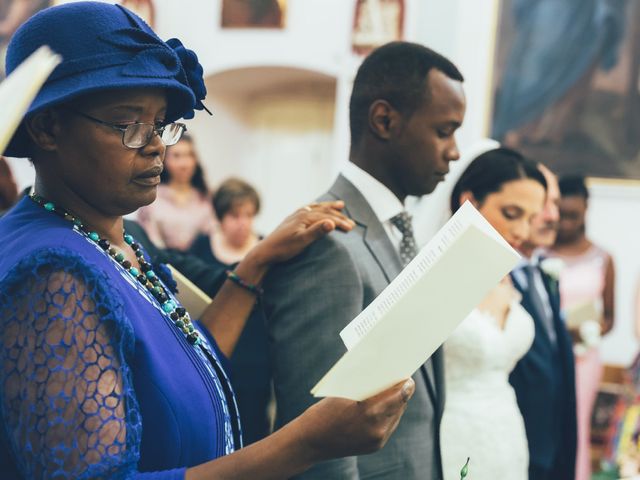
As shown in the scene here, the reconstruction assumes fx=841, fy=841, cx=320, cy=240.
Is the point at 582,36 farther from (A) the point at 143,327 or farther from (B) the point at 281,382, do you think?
(A) the point at 143,327

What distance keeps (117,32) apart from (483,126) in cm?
806

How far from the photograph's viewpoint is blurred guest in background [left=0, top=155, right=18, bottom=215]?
3.06m

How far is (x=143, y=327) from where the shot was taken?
1392 millimetres

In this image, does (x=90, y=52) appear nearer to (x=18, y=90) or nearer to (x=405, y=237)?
(x=18, y=90)

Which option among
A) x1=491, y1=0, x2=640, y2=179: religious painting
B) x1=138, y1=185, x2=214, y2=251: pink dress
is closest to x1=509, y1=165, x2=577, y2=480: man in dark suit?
x1=138, y1=185, x2=214, y2=251: pink dress

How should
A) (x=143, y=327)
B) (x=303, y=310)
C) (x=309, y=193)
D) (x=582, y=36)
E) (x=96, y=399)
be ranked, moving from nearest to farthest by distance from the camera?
(x=96, y=399) → (x=143, y=327) → (x=303, y=310) → (x=582, y=36) → (x=309, y=193)

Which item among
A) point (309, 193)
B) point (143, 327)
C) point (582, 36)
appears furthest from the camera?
point (309, 193)

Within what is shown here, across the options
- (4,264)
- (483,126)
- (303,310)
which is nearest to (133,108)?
(4,264)

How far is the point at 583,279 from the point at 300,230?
4.99 m

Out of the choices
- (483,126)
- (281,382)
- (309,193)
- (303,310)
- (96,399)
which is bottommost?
(309,193)

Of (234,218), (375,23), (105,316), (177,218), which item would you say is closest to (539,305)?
(105,316)

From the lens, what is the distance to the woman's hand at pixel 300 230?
2.00 meters

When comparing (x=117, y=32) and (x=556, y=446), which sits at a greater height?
(x=117, y=32)

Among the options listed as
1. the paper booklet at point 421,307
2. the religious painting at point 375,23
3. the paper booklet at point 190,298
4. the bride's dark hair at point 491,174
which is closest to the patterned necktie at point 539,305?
the bride's dark hair at point 491,174
